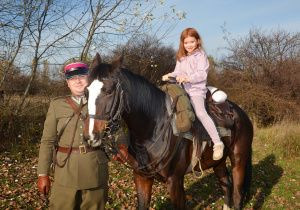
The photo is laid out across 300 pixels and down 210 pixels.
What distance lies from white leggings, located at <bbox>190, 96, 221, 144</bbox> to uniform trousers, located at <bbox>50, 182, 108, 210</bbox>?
5.11 ft

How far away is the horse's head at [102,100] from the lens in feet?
7.04

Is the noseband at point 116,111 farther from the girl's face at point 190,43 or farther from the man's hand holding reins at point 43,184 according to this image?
the girl's face at point 190,43

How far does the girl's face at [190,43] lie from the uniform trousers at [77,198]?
2.28 meters

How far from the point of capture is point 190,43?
351 cm

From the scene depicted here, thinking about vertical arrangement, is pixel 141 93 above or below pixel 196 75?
below

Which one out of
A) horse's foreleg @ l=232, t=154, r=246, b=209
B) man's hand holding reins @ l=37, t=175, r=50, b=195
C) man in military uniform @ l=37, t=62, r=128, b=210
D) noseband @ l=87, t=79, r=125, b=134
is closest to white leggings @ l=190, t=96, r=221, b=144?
horse's foreleg @ l=232, t=154, r=246, b=209

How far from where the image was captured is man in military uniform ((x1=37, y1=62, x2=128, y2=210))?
2.53 m

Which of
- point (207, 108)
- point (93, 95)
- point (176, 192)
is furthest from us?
point (207, 108)

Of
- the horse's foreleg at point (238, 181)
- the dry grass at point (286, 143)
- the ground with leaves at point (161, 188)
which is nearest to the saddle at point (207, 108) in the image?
the horse's foreleg at point (238, 181)

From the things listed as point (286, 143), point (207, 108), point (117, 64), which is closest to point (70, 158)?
point (117, 64)

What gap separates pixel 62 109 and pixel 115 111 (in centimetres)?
71

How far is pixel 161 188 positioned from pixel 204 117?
11.1 feet

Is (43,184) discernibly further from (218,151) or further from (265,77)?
(265,77)

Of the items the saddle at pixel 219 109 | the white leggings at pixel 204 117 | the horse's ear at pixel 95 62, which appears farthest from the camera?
the saddle at pixel 219 109
